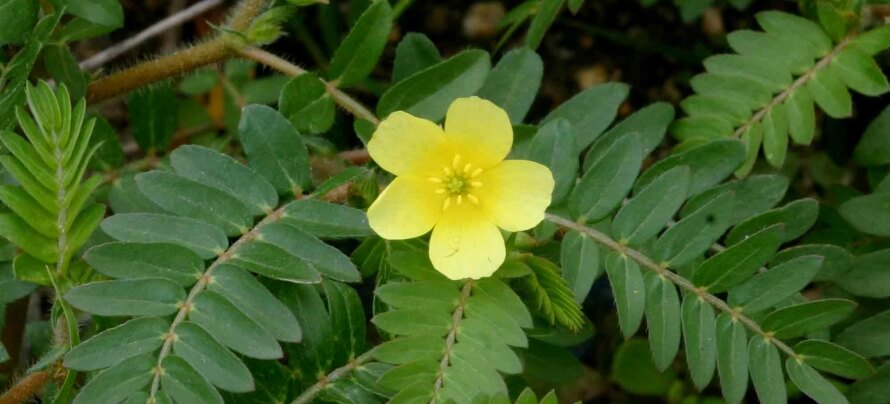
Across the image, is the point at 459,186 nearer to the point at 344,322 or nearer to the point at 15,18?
the point at 344,322

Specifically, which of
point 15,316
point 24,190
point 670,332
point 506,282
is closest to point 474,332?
point 506,282

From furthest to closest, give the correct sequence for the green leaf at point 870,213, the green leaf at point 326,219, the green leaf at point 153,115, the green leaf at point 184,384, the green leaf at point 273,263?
the green leaf at point 153,115 → the green leaf at point 870,213 → the green leaf at point 326,219 → the green leaf at point 273,263 → the green leaf at point 184,384

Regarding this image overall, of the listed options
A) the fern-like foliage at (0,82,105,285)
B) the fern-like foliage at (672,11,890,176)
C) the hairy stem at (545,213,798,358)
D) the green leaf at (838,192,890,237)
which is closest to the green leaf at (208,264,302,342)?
the fern-like foliage at (0,82,105,285)

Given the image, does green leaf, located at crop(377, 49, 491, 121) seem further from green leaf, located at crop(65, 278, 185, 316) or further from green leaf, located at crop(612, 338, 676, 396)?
green leaf, located at crop(612, 338, 676, 396)

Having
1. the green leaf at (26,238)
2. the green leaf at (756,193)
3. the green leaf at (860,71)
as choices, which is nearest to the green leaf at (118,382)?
the green leaf at (26,238)

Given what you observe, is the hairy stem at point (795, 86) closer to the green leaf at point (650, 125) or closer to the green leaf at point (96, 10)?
the green leaf at point (650, 125)
